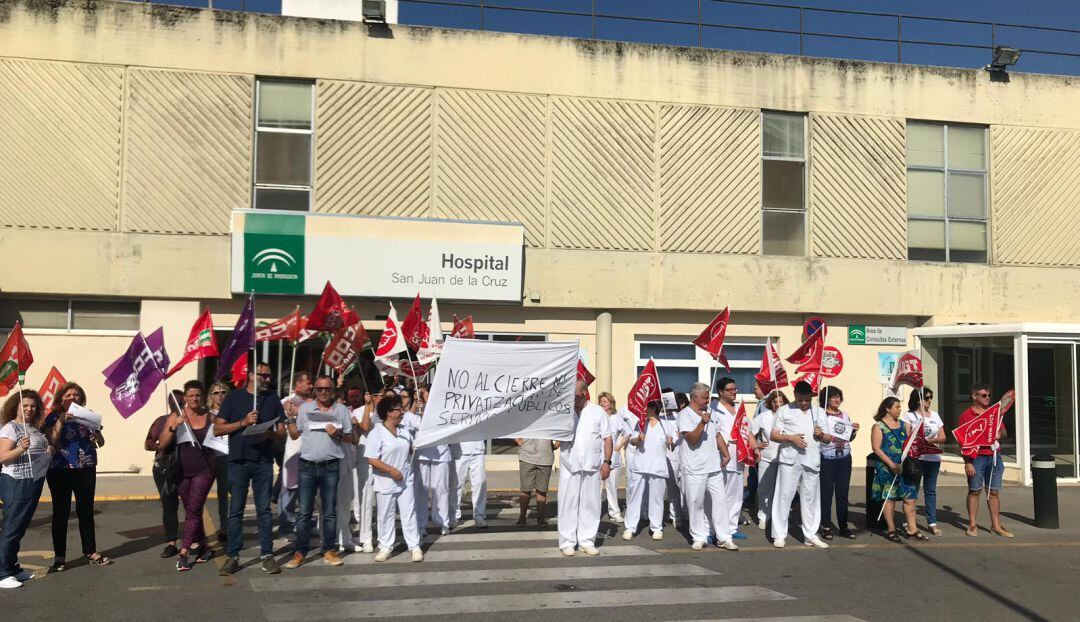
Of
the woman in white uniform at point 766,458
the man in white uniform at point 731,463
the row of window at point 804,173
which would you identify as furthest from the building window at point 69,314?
the woman in white uniform at point 766,458

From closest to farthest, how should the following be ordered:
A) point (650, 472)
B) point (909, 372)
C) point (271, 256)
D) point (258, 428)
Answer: point (258, 428) < point (650, 472) < point (909, 372) < point (271, 256)

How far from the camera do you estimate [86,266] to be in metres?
16.7

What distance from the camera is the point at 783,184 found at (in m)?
19.5

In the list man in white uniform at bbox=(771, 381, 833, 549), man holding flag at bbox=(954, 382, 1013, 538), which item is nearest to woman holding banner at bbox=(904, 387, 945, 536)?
man holding flag at bbox=(954, 382, 1013, 538)

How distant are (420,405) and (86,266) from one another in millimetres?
8536

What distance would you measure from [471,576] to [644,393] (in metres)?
3.40

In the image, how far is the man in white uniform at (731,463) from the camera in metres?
10.9

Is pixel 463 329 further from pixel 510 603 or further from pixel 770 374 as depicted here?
pixel 510 603

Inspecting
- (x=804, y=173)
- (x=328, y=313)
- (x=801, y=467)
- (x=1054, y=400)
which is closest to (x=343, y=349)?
(x=328, y=313)

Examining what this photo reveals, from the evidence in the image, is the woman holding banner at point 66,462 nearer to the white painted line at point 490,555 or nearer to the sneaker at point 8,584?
the sneaker at point 8,584

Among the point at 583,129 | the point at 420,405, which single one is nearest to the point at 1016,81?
the point at 583,129

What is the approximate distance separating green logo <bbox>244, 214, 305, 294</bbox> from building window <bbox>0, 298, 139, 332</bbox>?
7.66ft

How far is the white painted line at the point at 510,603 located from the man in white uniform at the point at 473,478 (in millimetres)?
3510

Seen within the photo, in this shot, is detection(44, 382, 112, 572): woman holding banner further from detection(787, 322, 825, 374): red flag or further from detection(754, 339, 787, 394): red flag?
detection(787, 322, 825, 374): red flag
